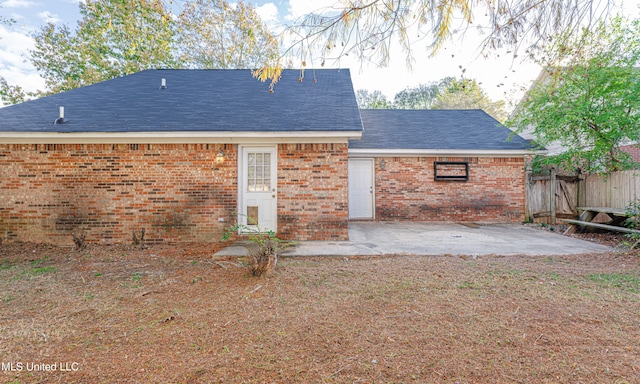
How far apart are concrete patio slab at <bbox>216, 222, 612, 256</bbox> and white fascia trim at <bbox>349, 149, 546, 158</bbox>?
2.46 m

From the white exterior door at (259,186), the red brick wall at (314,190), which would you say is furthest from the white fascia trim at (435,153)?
the white exterior door at (259,186)

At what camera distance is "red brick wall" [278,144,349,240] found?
6.09 meters

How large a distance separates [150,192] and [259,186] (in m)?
2.37

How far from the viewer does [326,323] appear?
259 centimetres

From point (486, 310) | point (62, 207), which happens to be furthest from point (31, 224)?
point (486, 310)

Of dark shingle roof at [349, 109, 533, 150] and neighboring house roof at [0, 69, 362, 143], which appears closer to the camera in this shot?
neighboring house roof at [0, 69, 362, 143]

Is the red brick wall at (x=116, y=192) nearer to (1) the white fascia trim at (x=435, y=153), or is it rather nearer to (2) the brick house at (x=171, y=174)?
(2) the brick house at (x=171, y=174)

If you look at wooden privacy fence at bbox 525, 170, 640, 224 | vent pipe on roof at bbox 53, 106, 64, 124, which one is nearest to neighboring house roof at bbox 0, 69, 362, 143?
vent pipe on roof at bbox 53, 106, 64, 124

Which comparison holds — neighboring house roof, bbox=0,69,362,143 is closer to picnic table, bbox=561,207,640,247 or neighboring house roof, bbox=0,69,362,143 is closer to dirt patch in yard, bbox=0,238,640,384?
dirt patch in yard, bbox=0,238,640,384

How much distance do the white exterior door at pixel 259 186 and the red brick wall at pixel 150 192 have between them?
187mm

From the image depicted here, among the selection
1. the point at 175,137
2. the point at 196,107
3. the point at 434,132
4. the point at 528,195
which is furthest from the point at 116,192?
the point at 528,195

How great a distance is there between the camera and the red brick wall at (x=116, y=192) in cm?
608

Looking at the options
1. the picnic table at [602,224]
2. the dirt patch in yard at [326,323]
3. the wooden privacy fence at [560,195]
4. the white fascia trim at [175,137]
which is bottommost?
the dirt patch in yard at [326,323]

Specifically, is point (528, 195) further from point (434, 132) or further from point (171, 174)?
point (171, 174)
